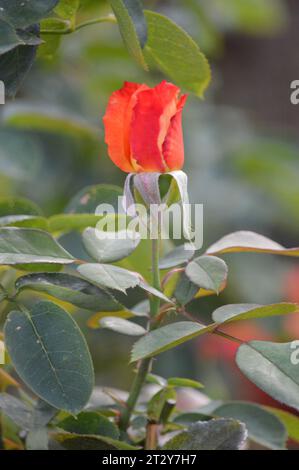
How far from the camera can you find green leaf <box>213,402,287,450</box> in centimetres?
70

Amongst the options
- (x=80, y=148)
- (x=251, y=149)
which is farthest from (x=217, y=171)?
(x=80, y=148)

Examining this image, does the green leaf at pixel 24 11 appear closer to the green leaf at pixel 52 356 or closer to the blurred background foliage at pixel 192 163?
the green leaf at pixel 52 356

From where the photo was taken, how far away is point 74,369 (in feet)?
1.81

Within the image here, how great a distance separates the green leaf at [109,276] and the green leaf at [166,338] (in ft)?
0.12

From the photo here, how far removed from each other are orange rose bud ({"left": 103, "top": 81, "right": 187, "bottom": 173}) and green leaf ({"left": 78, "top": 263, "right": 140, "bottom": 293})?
0.07 metres

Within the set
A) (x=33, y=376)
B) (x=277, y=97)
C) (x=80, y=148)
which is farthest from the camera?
(x=277, y=97)

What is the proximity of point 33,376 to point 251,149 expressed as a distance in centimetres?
144

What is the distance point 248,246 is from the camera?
2.06 feet

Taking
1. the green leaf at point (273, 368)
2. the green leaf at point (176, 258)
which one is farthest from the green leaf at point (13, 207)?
the green leaf at point (273, 368)

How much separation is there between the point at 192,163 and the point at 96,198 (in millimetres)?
1153

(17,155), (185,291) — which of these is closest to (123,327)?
(185,291)

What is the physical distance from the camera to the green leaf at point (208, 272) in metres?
0.58

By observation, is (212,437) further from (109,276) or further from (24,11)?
(24,11)
